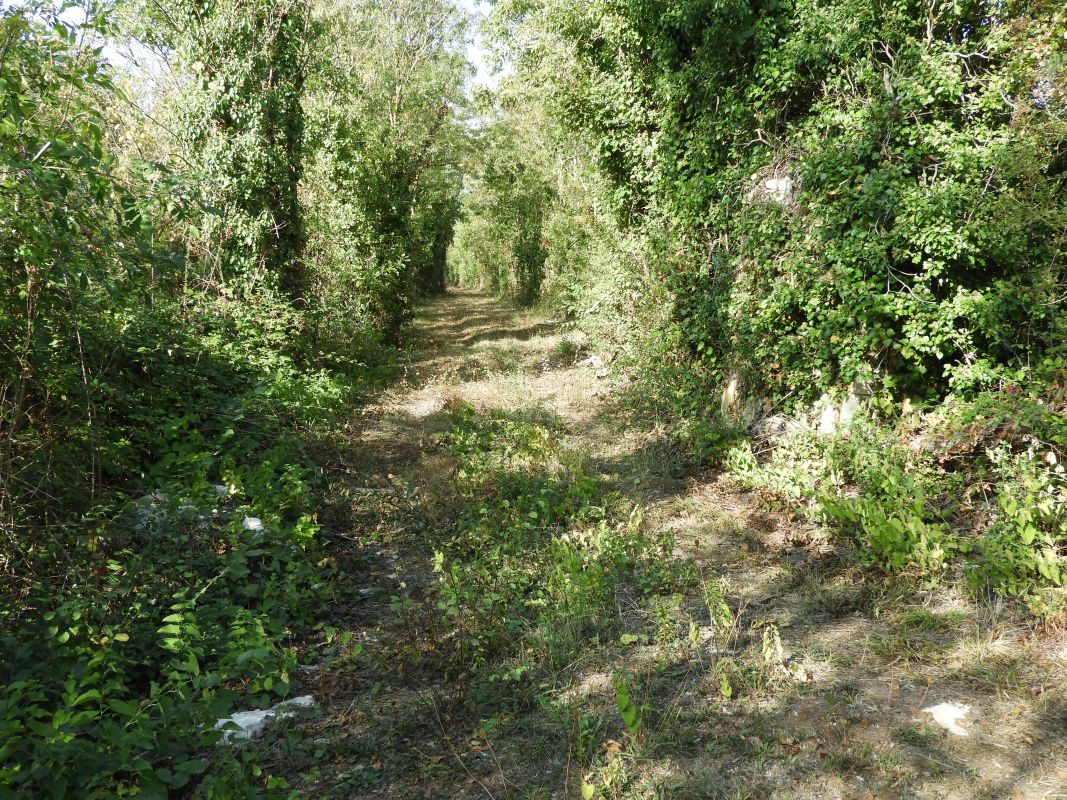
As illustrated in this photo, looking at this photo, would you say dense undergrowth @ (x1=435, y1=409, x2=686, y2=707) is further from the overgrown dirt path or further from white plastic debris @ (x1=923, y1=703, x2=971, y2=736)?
white plastic debris @ (x1=923, y1=703, x2=971, y2=736)

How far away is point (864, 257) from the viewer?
6172 mm

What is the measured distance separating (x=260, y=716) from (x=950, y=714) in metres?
4.01

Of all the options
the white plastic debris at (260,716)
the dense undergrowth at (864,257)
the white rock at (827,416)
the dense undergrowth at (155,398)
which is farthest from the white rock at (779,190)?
the white plastic debris at (260,716)

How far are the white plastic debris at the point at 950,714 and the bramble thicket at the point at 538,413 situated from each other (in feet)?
2.60

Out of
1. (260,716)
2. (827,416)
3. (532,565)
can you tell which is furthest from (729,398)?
(260,716)

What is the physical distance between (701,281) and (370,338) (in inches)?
343

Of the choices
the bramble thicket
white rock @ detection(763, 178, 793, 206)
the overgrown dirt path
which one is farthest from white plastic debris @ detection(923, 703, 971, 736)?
white rock @ detection(763, 178, 793, 206)

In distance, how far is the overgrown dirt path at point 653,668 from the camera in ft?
10.5

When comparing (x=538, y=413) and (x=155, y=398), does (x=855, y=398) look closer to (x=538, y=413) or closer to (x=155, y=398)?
(x=538, y=413)

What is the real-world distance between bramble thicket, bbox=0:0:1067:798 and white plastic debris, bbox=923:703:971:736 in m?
0.79

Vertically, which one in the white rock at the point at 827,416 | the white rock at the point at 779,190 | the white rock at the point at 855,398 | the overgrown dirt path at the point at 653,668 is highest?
the white rock at the point at 779,190

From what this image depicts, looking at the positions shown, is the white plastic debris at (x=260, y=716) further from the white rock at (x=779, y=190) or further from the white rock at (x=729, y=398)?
the white rock at (x=779, y=190)

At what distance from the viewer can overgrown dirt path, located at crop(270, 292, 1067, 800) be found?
10.5ft

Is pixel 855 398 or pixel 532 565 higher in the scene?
pixel 855 398
